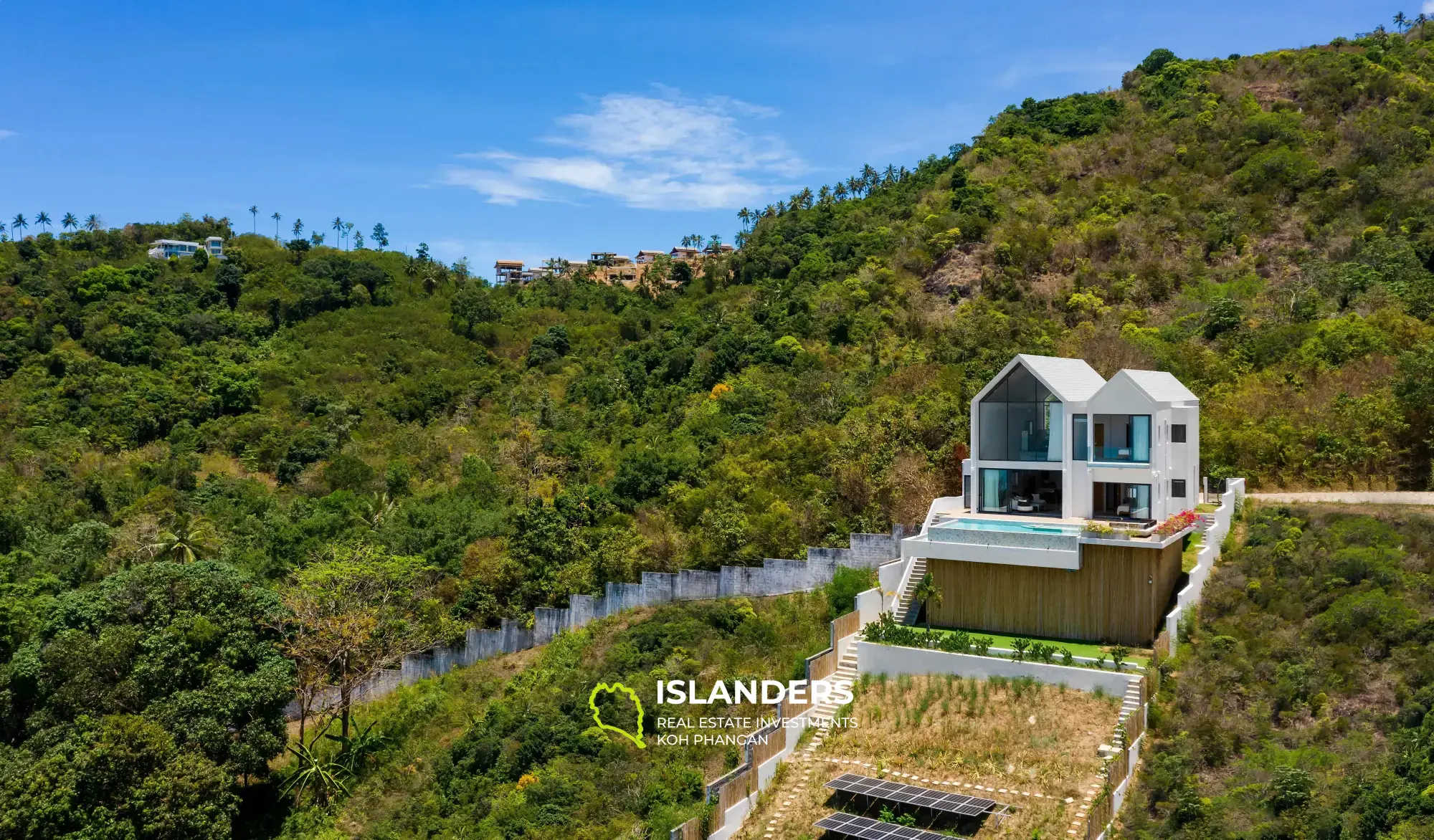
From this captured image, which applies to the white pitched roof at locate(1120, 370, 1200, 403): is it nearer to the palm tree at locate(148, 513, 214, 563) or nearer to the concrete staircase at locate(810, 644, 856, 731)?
the concrete staircase at locate(810, 644, 856, 731)

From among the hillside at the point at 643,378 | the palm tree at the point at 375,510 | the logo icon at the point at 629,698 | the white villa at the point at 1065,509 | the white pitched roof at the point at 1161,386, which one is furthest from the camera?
the palm tree at the point at 375,510

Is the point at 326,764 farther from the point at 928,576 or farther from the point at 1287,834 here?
the point at 1287,834

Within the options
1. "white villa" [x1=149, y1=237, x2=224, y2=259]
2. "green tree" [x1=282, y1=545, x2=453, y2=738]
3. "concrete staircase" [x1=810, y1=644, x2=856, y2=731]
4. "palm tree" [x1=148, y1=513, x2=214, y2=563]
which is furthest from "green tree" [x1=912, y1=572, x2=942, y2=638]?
"white villa" [x1=149, y1=237, x2=224, y2=259]

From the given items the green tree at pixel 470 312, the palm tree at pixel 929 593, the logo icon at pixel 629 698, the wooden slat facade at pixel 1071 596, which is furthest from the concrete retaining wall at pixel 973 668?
the green tree at pixel 470 312

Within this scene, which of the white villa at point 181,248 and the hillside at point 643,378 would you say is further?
the white villa at point 181,248

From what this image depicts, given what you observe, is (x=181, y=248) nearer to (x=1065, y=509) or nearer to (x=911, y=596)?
(x=911, y=596)

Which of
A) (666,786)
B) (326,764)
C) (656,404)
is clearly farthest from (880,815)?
(656,404)

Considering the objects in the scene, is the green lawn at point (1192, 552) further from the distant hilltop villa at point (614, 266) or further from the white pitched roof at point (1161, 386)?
the distant hilltop villa at point (614, 266)
